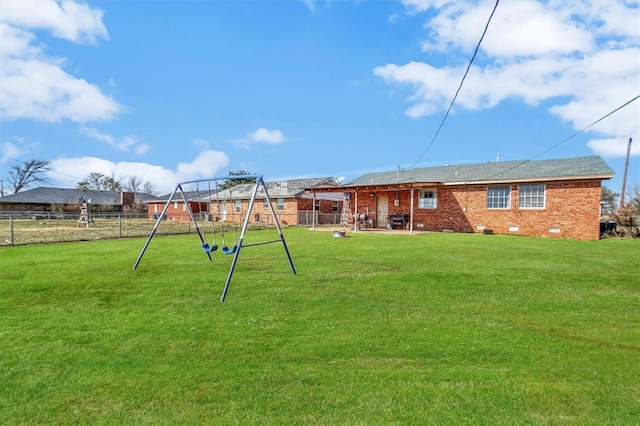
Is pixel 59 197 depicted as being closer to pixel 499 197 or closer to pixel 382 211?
pixel 382 211

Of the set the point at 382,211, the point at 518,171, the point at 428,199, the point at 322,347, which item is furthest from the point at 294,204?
the point at 322,347

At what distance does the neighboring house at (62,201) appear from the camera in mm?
46375

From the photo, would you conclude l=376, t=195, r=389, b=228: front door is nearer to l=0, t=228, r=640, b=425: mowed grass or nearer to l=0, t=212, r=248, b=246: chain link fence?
l=0, t=212, r=248, b=246: chain link fence

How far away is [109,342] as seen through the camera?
4453 millimetres

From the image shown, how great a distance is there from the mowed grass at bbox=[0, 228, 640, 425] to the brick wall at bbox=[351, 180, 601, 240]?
10.8 metres

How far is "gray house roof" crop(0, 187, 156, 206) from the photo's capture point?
47.3 meters

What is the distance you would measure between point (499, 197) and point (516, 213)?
119 cm

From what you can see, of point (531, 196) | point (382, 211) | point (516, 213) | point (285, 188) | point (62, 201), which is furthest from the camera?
point (62, 201)

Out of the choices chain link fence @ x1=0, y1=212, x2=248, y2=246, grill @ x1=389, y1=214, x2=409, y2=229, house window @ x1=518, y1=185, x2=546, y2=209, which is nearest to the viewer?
chain link fence @ x1=0, y1=212, x2=248, y2=246

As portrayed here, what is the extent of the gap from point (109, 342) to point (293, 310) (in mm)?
2440

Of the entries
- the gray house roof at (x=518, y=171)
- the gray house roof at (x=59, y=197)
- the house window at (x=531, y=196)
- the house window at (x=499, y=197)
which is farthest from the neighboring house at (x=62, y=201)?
the house window at (x=531, y=196)

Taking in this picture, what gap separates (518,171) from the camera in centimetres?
2045

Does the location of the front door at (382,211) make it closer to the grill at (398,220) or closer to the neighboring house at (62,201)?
the grill at (398,220)

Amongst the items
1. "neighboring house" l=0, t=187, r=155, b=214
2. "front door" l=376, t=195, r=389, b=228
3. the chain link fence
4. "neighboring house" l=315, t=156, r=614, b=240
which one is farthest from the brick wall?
"neighboring house" l=0, t=187, r=155, b=214
